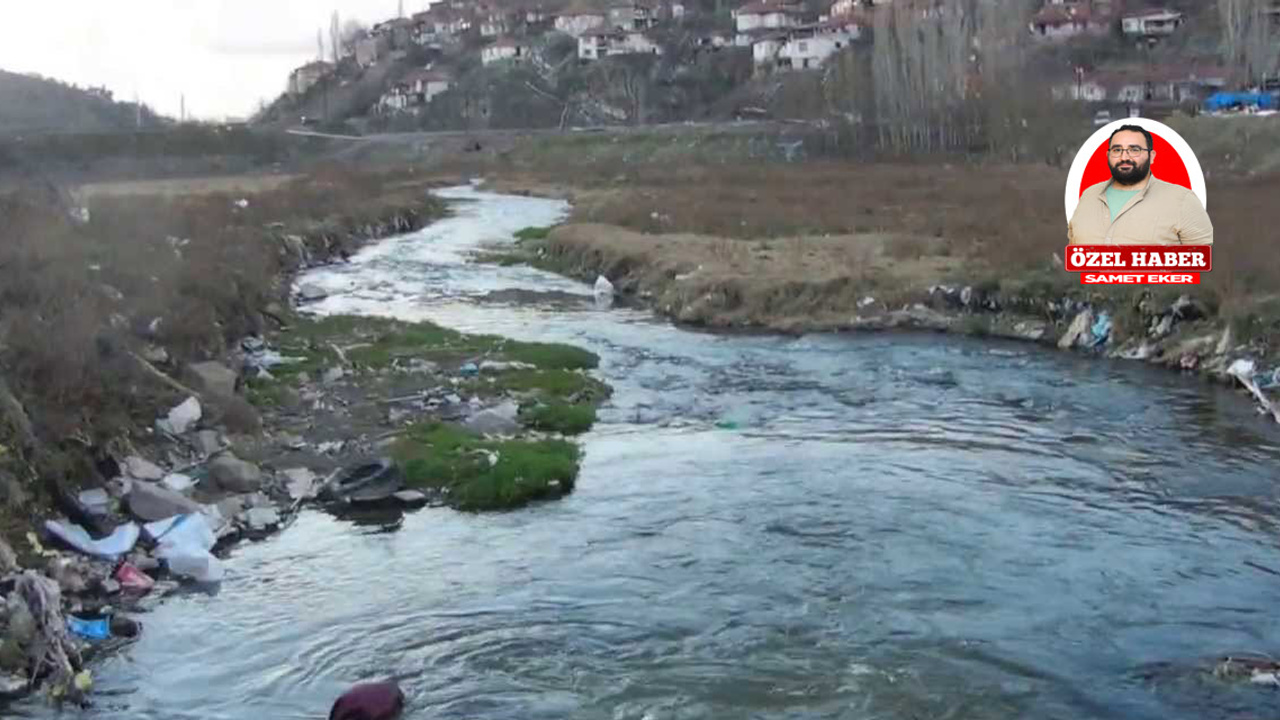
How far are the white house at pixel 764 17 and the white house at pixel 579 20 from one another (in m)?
19.3

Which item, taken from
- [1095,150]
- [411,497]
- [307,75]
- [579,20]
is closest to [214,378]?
[411,497]

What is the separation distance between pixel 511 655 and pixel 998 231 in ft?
73.3

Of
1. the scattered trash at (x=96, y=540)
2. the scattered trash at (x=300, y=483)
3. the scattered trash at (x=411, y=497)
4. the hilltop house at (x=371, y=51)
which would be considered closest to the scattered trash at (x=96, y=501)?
the scattered trash at (x=96, y=540)

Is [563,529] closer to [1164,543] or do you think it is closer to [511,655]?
[511,655]

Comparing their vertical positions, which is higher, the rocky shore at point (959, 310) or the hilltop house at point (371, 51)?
the hilltop house at point (371, 51)

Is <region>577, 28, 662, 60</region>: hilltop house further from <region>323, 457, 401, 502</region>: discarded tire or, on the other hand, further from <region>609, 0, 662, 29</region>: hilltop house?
<region>323, 457, 401, 502</region>: discarded tire

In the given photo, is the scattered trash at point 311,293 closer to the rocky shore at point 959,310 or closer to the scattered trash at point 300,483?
the rocky shore at point 959,310

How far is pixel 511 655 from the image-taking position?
10.1 metres

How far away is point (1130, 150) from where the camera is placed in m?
12.3

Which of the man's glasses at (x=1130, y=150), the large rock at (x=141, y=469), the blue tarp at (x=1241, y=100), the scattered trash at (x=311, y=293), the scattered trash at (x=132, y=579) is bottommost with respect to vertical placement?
the scattered trash at (x=132, y=579)

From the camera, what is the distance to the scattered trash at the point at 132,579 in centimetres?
1162

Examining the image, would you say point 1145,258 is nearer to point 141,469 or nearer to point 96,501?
point 141,469

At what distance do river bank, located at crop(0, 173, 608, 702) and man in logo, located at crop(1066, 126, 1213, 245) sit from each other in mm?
6535

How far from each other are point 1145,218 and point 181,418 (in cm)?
1165
